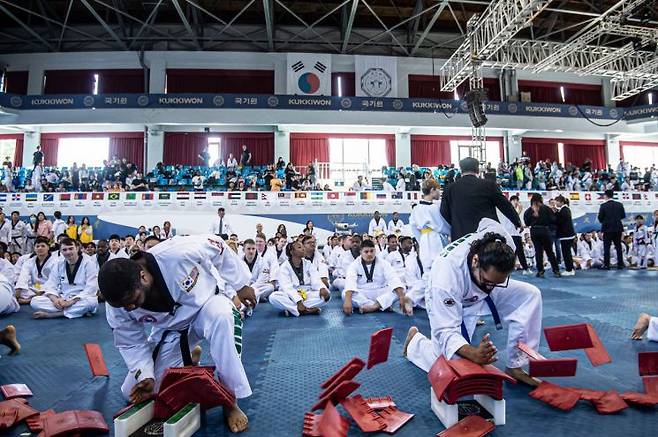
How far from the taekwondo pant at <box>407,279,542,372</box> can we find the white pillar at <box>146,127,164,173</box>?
686 inches

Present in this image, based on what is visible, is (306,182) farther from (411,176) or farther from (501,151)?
(501,151)

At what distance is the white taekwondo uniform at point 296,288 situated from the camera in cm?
464

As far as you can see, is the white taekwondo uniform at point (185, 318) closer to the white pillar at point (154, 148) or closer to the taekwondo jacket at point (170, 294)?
the taekwondo jacket at point (170, 294)

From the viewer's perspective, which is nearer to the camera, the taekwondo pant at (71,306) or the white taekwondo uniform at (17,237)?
the taekwondo pant at (71,306)

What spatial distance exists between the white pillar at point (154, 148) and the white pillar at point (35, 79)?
603 cm

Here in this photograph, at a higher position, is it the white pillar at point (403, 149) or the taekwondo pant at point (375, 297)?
the white pillar at point (403, 149)

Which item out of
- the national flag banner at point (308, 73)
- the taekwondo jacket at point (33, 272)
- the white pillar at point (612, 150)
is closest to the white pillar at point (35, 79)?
the national flag banner at point (308, 73)

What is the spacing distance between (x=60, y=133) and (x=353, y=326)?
750 inches

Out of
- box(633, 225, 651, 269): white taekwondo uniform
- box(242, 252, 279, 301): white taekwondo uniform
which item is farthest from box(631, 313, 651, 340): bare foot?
box(633, 225, 651, 269): white taekwondo uniform

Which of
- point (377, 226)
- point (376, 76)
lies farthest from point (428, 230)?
point (376, 76)

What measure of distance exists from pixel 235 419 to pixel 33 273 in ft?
17.9

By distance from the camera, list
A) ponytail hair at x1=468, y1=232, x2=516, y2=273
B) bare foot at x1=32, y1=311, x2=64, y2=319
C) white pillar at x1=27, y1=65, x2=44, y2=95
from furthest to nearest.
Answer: white pillar at x1=27, y1=65, x2=44, y2=95
bare foot at x1=32, y1=311, x2=64, y2=319
ponytail hair at x1=468, y1=232, x2=516, y2=273

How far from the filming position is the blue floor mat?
6.10 feet

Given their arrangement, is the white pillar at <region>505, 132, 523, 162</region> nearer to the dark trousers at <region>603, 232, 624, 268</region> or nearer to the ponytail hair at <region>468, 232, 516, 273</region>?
the dark trousers at <region>603, 232, 624, 268</region>
